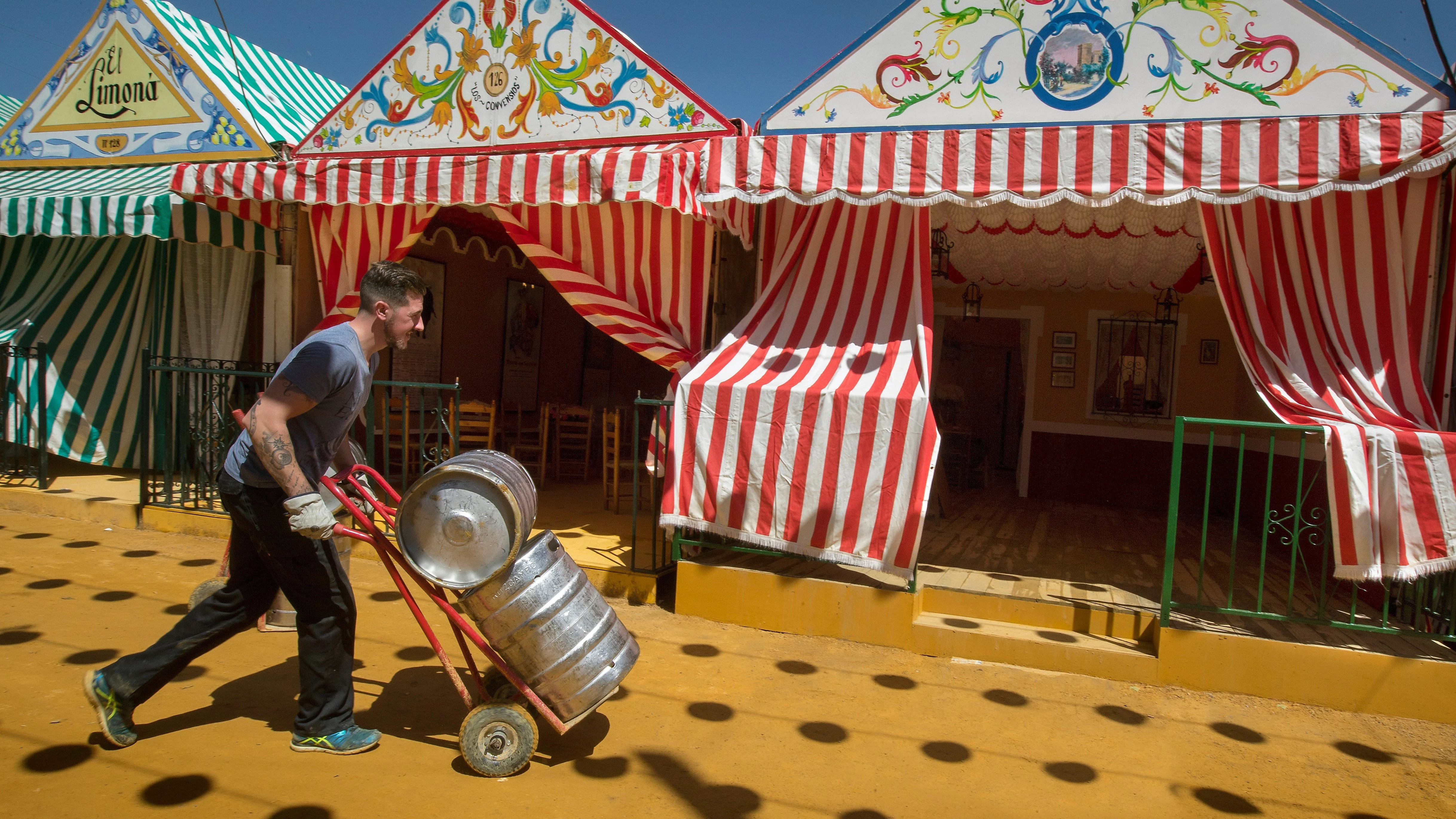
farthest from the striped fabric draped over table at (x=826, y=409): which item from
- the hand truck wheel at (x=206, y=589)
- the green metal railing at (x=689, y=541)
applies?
the hand truck wheel at (x=206, y=589)

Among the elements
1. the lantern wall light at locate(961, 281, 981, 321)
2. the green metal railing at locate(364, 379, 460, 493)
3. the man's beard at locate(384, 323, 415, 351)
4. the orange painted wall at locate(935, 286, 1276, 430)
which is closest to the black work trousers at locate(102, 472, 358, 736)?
the man's beard at locate(384, 323, 415, 351)

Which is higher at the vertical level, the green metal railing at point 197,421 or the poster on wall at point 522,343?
the poster on wall at point 522,343

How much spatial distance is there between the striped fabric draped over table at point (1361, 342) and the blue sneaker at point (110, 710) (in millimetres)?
4716

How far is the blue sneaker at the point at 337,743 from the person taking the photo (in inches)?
111

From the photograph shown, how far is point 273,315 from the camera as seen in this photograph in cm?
650

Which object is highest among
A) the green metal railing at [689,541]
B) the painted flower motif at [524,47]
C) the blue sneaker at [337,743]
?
the painted flower motif at [524,47]

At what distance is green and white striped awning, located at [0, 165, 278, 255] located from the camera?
5.98m

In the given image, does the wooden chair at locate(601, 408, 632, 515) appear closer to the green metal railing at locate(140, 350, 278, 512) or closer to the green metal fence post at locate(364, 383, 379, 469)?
the green metal fence post at locate(364, 383, 379, 469)

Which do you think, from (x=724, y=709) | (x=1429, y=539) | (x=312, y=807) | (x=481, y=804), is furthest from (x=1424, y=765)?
(x=312, y=807)

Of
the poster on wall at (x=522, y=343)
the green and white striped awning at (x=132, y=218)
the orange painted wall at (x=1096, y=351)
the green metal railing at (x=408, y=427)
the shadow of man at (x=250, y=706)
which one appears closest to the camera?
the shadow of man at (x=250, y=706)

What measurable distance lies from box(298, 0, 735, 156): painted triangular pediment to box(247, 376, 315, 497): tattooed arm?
339cm

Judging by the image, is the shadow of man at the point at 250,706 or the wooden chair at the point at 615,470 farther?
the wooden chair at the point at 615,470

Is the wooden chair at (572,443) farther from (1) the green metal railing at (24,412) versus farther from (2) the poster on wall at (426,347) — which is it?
(1) the green metal railing at (24,412)

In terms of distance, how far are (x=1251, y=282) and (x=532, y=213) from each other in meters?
4.04
